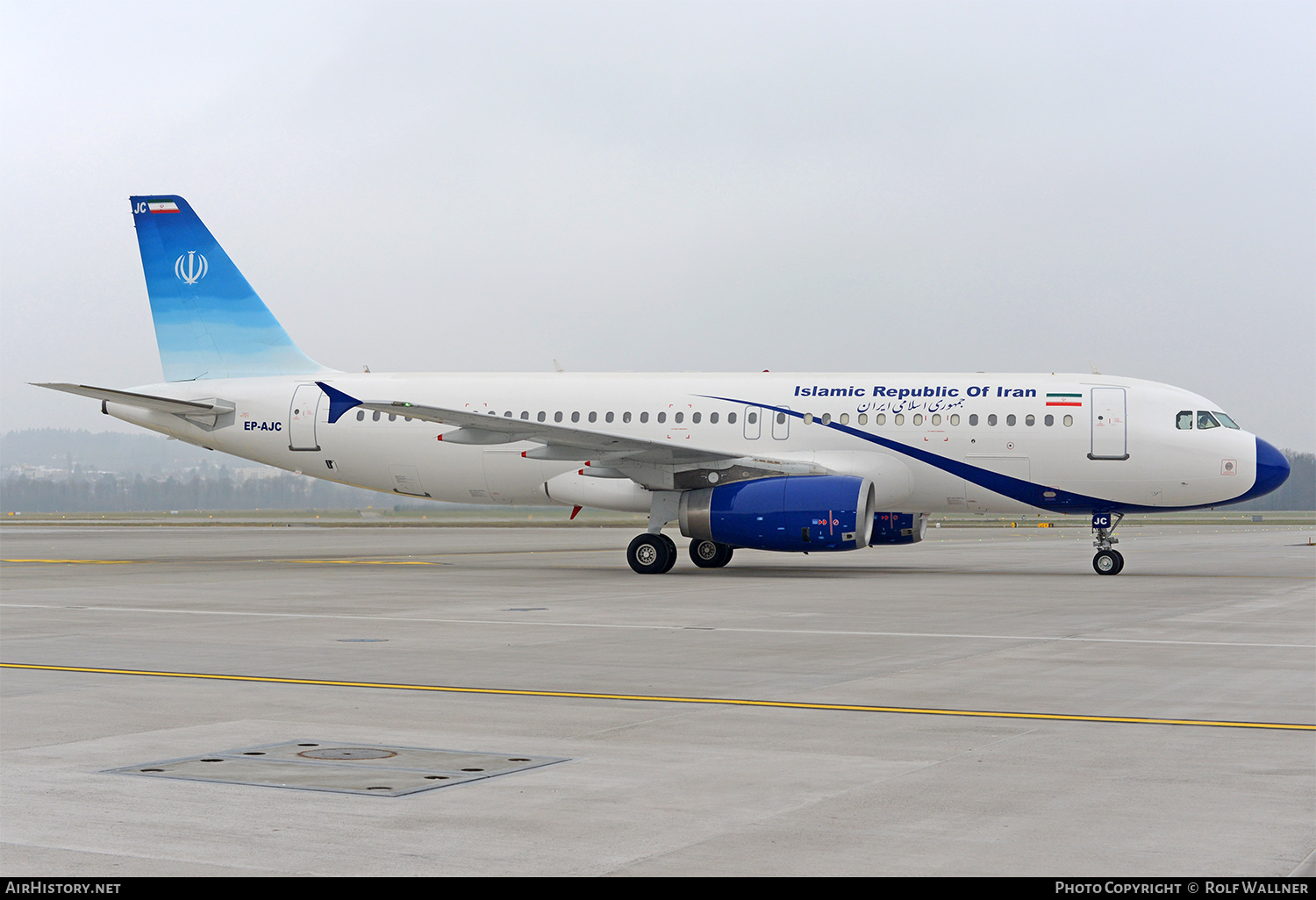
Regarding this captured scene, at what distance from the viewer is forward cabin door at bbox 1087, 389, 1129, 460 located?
78.7 feet

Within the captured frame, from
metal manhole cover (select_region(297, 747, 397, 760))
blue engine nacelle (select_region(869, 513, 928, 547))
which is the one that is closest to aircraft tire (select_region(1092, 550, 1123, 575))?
blue engine nacelle (select_region(869, 513, 928, 547))

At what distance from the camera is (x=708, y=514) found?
Answer: 2336cm

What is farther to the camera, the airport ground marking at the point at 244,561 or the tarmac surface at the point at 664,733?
the airport ground marking at the point at 244,561

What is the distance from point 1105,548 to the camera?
24953 millimetres

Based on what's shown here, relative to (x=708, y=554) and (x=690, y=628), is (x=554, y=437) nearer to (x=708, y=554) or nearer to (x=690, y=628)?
(x=708, y=554)

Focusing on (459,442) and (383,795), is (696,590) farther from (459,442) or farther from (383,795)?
(383,795)

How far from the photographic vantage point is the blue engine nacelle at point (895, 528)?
85.8ft

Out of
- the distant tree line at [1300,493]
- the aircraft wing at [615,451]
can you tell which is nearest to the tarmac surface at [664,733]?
the aircraft wing at [615,451]

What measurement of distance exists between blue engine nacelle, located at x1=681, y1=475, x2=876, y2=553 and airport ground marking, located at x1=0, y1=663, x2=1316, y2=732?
12701mm

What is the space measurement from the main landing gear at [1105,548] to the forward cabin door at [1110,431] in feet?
4.51

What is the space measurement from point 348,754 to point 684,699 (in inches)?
115

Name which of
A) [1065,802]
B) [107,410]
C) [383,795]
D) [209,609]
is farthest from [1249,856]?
[107,410]

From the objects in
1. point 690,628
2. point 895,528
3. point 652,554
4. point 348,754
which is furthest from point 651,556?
point 348,754

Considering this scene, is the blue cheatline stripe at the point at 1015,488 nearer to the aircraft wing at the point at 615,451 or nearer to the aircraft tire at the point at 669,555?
the aircraft wing at the point at 615,451
